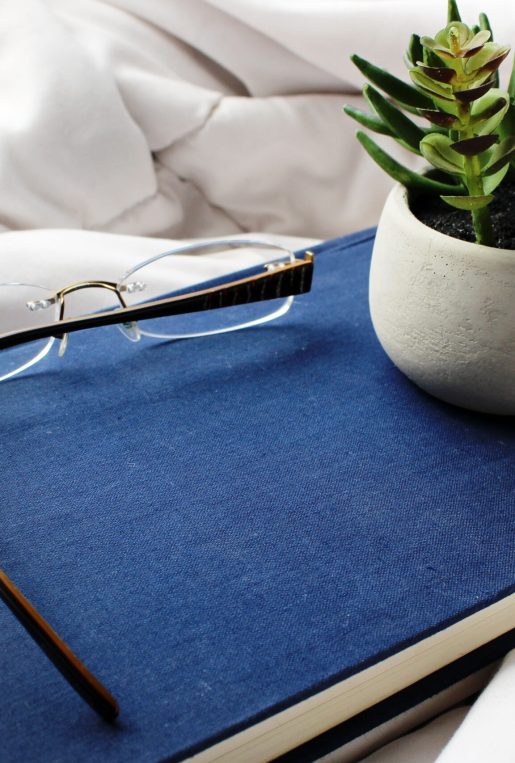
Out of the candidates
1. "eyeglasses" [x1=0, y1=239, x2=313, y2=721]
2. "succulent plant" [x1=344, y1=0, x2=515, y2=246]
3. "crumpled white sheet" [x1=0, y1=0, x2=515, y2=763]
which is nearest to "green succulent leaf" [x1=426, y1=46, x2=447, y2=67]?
"succulent plant" [x1=344, y1=0, x2=515, y2=246]

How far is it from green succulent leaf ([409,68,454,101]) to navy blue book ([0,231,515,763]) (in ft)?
0.53

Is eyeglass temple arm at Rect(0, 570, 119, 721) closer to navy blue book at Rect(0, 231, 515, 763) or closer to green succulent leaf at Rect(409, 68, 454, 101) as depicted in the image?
navy blue book at Rect(0, 231, 515, 763)

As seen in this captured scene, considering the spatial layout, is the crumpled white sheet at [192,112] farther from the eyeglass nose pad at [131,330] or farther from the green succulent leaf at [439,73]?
the green succulent leaf at [439,73]

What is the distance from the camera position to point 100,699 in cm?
32

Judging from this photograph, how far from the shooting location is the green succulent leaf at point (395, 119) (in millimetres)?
419

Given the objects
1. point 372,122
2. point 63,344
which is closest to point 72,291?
point 63,344

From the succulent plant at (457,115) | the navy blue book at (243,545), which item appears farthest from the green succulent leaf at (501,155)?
the navy blue book at (243,545)

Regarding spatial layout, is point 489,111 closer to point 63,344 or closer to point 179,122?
point 63,344

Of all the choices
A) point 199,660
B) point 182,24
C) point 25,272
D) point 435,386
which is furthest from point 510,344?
point 182,24

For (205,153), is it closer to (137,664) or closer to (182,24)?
(182,24)

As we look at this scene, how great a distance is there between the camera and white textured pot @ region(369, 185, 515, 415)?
41 cm

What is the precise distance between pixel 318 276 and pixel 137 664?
1.02 feet

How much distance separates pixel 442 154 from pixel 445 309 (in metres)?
0.07

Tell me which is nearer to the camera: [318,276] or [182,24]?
[318,276]
